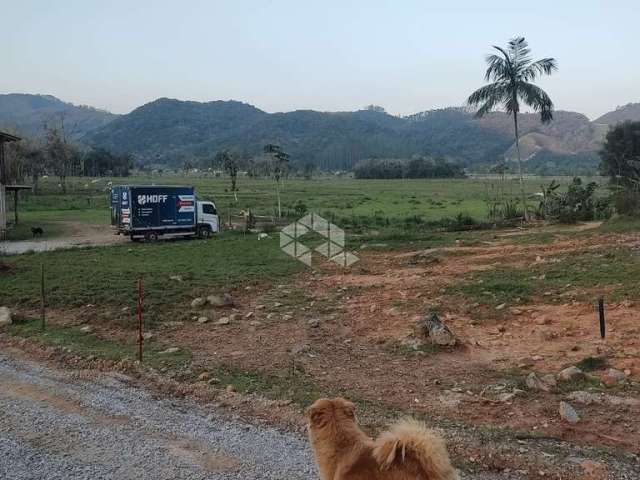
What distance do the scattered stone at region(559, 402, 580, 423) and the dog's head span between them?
3.17 meters

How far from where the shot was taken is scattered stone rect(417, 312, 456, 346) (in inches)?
318

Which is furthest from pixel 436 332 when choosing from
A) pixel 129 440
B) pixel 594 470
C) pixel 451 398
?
pixel 129 440

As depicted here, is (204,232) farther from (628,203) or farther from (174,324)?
(628,203)

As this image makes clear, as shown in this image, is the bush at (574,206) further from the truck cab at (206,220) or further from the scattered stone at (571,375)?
the scattered stone at (571,375)

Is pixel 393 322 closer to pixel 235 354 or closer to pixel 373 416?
pixel 235 354

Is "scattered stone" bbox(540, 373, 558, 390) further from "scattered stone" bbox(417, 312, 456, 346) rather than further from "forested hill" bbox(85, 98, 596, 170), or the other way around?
"forested hill" bbox(85, 98, 596, 170)

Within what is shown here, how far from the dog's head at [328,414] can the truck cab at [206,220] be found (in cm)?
2190

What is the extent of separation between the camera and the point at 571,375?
6586 mm

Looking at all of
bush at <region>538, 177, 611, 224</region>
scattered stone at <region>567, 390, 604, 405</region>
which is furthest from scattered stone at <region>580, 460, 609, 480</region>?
bush at <region>538, 177, 611, 224</region>

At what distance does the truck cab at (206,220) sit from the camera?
24672 millimetres

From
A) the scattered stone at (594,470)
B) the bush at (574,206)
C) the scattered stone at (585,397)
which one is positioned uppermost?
the bush at (574,206)

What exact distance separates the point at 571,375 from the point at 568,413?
1.09 m

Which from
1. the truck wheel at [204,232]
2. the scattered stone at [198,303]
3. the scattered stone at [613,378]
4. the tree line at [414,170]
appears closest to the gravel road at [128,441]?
the scattered stone at [613,378]
